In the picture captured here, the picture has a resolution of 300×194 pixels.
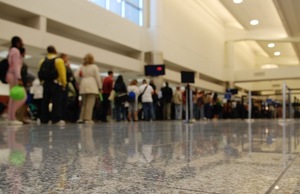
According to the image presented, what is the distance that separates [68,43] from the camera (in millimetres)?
16078

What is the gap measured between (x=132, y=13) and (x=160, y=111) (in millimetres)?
7739

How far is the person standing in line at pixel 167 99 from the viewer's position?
1706cm

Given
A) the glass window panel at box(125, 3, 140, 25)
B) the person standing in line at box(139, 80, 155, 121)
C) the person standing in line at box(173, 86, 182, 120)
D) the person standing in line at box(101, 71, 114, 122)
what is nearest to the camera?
the person standing in line at box(101, 71, 114, 122)

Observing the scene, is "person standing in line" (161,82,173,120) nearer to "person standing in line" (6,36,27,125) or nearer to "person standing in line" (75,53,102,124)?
"person standing in line" (75,53,102,124)

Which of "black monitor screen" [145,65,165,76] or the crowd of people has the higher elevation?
"black monitor screen" [145,65,165,76]

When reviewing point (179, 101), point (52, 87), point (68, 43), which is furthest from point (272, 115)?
point (52, 87)

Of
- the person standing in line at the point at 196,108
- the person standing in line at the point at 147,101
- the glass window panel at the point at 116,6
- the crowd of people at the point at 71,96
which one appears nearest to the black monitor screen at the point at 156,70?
the person standing in line at the point at 196,108

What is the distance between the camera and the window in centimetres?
1962

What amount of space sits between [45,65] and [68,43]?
8.58 meters

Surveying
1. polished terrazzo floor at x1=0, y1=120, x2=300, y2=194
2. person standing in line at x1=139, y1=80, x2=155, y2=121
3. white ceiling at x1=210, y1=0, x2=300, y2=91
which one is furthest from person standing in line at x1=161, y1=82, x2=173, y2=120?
polished terrazzo floor at x1=0, y1=120, x2=300, y2=194

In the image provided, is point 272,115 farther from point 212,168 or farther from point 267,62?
point 212,168

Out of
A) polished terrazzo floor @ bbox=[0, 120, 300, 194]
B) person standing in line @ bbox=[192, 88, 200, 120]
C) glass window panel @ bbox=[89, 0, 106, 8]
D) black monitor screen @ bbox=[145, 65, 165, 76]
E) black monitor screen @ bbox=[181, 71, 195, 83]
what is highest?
glass window panel @ bbox=[89, 0, 106, 8]

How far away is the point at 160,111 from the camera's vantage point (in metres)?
17.5

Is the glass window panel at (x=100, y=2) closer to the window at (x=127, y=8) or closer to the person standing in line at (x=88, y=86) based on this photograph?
the window at (x=127, y=8)
